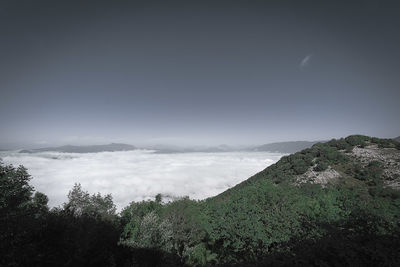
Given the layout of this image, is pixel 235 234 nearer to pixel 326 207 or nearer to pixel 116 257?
pixel 326 207

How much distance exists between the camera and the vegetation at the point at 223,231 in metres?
7.88

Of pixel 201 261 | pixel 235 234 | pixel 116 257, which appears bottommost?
pixel 116 257

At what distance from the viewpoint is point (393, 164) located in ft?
115

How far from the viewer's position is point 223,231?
18.6 meters

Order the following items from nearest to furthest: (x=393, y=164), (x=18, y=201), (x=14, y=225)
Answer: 1. (x=14, y=225)
2. (x=18, y=201)
3. (x=393, y=164)

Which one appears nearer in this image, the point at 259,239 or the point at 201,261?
the point at 259,239

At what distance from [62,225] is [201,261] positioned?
1547 centimetres

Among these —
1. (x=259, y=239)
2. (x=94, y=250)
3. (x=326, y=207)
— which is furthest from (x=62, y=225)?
(x=326, y=207)

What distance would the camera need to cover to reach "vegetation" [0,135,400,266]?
7.88 metres

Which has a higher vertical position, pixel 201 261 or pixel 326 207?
pixel 326 207

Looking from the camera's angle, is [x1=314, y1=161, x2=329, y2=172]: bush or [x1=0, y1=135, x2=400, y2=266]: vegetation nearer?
[x1=0, y1=135, x2=400, y2=266]: vegetation

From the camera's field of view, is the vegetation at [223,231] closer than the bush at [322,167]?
Yes

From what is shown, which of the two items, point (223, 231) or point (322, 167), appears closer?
point (223, 231)

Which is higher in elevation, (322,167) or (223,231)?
(322,167)
